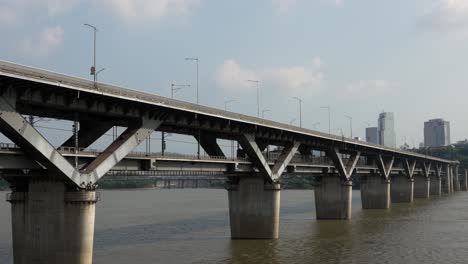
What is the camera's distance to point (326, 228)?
63875 mm

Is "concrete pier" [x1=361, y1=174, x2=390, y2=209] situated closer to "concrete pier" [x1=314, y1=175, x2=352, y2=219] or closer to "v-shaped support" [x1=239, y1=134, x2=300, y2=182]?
"concrete pier" [x1=314, y1=175, x2=352, y2=219]

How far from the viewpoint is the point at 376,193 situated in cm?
10150

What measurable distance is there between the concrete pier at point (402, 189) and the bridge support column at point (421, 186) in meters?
20.6

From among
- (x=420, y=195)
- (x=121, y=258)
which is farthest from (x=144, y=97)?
(x=420, y=195)

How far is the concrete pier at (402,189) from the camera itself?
12188cm

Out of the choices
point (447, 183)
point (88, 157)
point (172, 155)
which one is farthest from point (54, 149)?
point (447, 183)

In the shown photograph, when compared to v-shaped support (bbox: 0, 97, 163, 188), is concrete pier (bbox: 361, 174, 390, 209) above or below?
below

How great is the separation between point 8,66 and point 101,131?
11570mm

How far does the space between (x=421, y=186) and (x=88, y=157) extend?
12411 centimetres

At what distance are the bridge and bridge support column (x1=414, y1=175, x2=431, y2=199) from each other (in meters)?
94.0

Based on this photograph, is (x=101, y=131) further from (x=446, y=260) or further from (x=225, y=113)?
(x=446, y=260)

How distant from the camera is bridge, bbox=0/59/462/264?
29453 mm

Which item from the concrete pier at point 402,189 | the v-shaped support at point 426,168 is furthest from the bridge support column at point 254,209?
the v-shaped support at point 426,168

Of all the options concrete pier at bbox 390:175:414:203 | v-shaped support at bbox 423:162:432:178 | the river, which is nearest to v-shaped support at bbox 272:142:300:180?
the river
